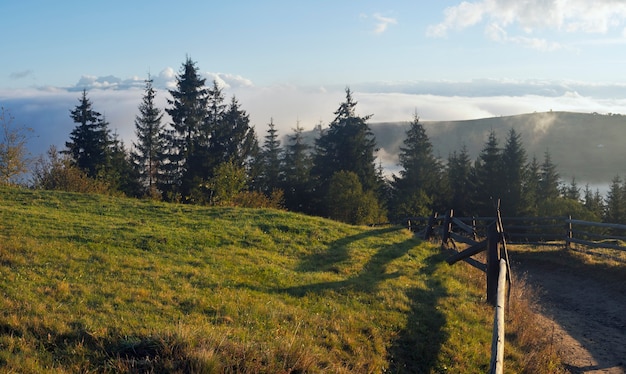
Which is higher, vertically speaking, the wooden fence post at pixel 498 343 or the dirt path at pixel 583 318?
the wooden fence post at pixel 498 343

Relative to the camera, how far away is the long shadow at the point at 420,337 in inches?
310

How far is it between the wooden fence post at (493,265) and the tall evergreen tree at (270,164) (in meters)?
46.9

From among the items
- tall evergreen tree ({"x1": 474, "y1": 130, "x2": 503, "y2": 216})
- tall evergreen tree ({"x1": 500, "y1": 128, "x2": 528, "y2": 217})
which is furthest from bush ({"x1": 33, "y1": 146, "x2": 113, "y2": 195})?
tall evergreen tree ({"x1": 500, "y1": 128, "x2": 528, "y2": 217})

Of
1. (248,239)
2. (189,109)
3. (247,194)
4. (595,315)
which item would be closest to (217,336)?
(248,239)

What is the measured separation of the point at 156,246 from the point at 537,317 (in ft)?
36.1

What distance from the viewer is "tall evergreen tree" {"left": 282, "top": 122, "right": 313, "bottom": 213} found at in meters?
57.3

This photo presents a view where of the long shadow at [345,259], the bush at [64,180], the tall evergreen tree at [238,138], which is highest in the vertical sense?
the tall evergreen tree at [238,138]

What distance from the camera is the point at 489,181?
172 ft

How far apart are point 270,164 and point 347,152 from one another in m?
12.9

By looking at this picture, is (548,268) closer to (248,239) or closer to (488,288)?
(488,288)

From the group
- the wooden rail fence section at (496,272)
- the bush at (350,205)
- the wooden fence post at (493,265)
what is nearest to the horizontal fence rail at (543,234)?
the wooden rail fence section at (496,272)

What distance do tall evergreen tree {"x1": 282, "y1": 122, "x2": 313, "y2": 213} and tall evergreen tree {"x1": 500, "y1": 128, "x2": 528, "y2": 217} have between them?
23897 millimetres

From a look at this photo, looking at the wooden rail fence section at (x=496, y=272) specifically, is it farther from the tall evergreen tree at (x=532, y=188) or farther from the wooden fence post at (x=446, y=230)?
the tall evergreen tree at (x=532, y=188)

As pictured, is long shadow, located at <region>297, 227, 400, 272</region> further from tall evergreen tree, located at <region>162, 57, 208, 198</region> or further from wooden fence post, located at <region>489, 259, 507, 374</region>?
tall evergreen tree, located at <region>162, 57, 208, 198</region>
